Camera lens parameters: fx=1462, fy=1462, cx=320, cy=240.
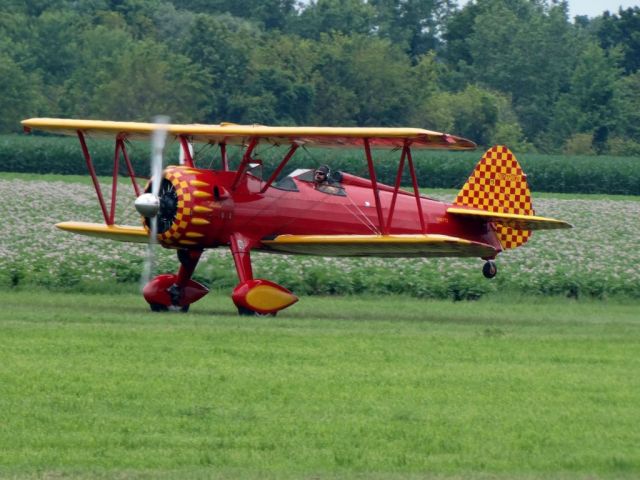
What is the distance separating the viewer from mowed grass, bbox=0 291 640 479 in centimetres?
919

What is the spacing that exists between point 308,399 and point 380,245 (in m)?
6.97

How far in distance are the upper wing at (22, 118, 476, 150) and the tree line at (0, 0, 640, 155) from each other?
73.2 feet

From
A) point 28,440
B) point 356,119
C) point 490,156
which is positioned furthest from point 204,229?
point 356,119

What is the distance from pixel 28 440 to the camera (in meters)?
9.52

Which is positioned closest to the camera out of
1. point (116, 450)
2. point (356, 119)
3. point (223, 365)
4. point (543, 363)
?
point (116, 450)

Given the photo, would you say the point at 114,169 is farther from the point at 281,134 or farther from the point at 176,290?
the point at 281,134

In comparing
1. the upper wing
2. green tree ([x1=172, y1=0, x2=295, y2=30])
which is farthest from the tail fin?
green tree ([x1=172, y1=0, x2=295, y2=30])

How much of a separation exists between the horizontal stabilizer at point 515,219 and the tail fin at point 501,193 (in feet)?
1.01

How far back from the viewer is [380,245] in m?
18.0

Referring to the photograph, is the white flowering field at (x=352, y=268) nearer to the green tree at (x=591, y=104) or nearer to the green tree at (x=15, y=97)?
the green tree at (x=15, y=97)

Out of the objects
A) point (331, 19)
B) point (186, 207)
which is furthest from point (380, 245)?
point (331, 19)

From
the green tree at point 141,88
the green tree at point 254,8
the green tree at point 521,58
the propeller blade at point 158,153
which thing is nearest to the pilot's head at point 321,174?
the propeller blade at point 158,153

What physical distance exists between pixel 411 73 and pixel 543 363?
4598 cm

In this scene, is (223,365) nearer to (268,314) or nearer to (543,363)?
(543,363)
